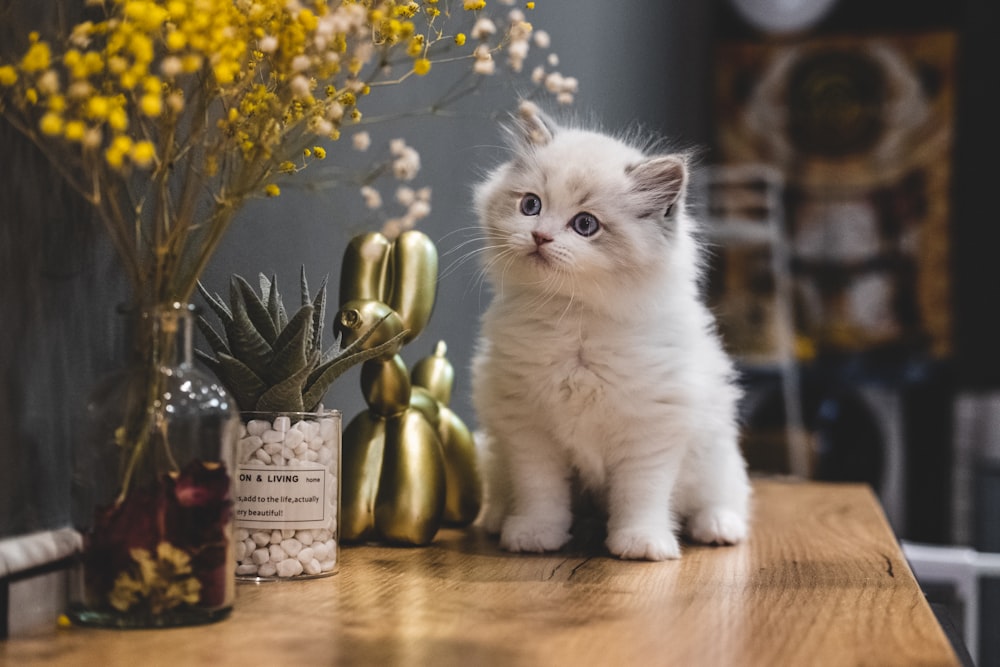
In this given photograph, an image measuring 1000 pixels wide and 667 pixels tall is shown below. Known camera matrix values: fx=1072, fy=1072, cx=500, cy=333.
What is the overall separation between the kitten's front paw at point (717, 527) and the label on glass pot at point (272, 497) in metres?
0.57

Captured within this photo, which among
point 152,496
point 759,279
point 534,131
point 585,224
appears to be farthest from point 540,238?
point 759,279

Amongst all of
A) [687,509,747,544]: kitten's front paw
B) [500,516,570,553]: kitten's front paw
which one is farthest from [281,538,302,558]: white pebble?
[687,509,747,544]: kitten's front paw

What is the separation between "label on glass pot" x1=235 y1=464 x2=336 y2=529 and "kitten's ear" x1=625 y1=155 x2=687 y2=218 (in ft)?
1.78

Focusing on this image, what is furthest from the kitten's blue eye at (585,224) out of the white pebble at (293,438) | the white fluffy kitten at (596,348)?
the white pebble at (293,438)

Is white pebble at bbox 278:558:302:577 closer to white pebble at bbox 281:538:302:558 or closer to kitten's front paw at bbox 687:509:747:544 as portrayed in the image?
white pebble at bbox 281:538:302:558

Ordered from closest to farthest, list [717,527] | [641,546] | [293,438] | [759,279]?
[293,438] < [641,546] < [717,527] < [759,279]

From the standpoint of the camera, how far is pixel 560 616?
0.93 meters

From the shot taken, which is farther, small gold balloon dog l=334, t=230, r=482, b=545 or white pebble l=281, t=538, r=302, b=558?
small gold balloon dog l=334, t=230, r=482, b=545

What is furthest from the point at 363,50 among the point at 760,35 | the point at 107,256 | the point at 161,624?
→ the point at 760,35

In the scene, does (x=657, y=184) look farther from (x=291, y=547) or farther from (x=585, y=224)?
(x=291, y=547)

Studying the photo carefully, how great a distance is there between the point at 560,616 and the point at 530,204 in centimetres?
57

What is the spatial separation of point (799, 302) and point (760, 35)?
130cm

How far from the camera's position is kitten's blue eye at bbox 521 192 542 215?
1326 millimetres

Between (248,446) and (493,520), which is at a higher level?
(248,446)
